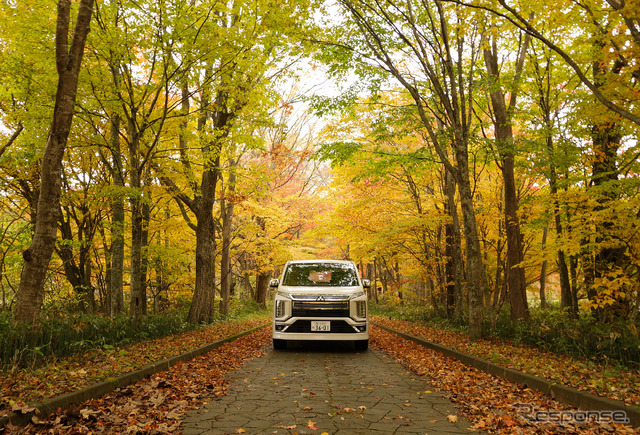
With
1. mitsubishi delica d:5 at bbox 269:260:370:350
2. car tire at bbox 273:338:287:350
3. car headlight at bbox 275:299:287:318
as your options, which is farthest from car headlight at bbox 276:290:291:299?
car tire at bbox 273:338:287:350

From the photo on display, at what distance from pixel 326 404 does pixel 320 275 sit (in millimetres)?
5144

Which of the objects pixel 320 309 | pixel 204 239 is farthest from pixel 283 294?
pixel 204 239

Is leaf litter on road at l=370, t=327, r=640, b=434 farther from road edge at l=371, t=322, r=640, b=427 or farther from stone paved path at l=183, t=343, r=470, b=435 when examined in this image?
stone paved path at l=183, t=343, r=470, b=435

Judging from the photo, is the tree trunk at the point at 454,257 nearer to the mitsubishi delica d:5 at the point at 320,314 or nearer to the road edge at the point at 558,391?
the mitsubishi delica d:5 at the point at 320,314

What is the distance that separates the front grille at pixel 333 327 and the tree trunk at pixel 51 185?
4.64 m

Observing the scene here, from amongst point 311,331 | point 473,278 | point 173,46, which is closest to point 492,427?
point 311,331

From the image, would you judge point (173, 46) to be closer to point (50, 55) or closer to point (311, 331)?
point (50, 55)

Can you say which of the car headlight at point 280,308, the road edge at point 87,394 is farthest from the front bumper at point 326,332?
the road edge at point 87,394

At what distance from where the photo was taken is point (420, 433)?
3.75m

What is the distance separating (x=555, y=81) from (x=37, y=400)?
12245mm

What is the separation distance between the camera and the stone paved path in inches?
153

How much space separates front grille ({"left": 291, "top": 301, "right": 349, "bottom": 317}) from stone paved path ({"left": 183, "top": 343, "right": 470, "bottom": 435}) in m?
1.30

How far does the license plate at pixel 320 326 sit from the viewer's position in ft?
28.1

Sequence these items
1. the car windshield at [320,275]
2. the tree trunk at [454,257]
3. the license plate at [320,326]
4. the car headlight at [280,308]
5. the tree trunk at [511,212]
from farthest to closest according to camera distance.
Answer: the tree trunk at [454,257] < the tree trunk at [511,212] < the car windshield at [320,275] < the car headlight at [280,308] < the license plate at [320,326]
